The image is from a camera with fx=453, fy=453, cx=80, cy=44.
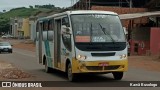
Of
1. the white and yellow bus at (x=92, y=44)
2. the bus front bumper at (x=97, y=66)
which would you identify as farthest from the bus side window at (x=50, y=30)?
the bus front bumper at (x=97, y=66)

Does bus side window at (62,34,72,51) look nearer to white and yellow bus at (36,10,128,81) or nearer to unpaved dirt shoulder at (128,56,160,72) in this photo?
white and yellow bus at (36,10,128,81)

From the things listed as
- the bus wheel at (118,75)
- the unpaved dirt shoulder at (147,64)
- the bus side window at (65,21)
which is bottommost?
the unpaved dirt shoulder at (147,64)

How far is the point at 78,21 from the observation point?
17.2 m

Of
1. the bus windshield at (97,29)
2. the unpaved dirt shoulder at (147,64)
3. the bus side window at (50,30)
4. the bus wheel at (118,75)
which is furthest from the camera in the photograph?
the unpaved dirt shoulder at (147,64)

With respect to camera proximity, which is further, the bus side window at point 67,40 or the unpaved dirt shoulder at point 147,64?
the unpaved dirt shoulder at point 147,64

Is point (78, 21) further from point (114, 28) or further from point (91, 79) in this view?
point (91, 79)

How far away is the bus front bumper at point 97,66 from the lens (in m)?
16.4

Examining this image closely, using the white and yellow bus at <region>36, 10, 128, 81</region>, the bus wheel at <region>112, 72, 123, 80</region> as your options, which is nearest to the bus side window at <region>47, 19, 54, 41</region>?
the white and yellow bus at <region>36, 10, 128, 81</region>

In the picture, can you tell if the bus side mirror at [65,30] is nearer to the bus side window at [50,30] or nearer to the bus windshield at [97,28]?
the bus windshield at [97,28]

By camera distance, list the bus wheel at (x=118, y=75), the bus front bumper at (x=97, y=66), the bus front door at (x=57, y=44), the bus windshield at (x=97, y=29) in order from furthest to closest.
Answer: the bus front door at (x=57, y=44)
the bus wheel at (x=118, y=75)
the bus windshield at (x=97, y=29)
the bus front bumper at (x=97, y=66)

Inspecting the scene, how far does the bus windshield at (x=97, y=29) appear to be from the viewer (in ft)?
55.1

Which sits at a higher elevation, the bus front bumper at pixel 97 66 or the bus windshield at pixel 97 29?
the bus windshield at pixel 97 29

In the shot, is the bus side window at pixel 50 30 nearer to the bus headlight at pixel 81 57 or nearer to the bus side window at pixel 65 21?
the bus side window at pixel 65 21

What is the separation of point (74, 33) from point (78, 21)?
0.59 meters
